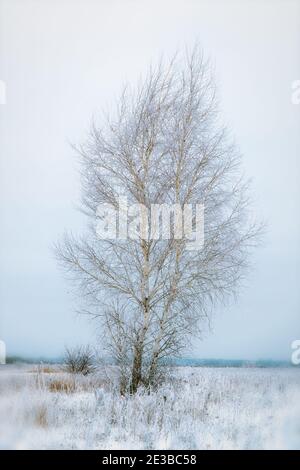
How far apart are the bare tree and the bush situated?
1.37 ft

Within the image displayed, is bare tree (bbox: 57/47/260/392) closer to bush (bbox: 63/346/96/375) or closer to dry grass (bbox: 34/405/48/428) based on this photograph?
bush (bbox: 63/346/96/375)

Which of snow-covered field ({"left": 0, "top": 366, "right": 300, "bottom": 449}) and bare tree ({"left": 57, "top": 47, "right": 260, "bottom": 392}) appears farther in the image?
bare tree ({"left": 57, "top": 47, "right": 260, "bottom": 392})

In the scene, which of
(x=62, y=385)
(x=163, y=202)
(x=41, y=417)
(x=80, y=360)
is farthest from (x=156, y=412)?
(x=163, y=202)

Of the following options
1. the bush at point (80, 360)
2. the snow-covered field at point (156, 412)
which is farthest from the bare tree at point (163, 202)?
the snow-covered field at point (156, 412)

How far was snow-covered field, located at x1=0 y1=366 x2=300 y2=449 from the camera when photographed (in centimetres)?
740

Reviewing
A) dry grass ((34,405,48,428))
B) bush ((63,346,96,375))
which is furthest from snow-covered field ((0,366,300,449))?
bush ((63,346,96,375))

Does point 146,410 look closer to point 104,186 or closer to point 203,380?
point 203,380

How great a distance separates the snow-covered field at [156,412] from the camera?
740 centimetres

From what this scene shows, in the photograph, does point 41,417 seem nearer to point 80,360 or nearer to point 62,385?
point 62,385

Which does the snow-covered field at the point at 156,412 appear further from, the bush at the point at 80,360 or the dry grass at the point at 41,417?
the bush at the point at 80,360

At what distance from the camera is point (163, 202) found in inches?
369

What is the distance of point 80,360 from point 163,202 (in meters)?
2.75

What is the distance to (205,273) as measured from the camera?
30.5 ft

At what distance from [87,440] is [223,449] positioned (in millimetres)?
1641
